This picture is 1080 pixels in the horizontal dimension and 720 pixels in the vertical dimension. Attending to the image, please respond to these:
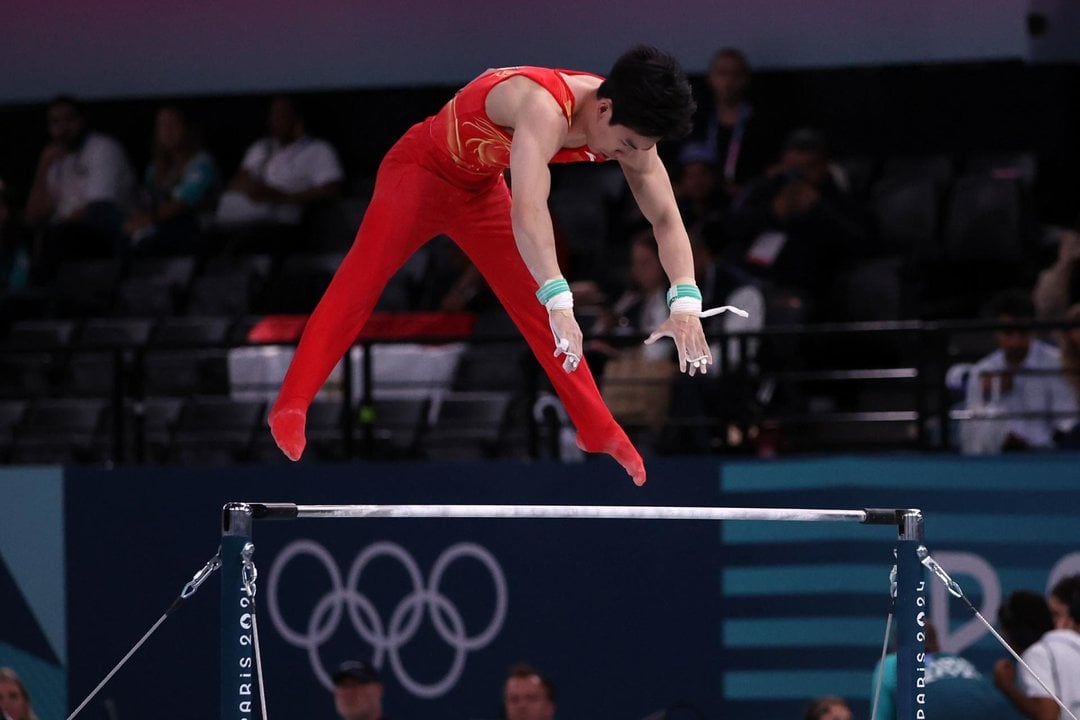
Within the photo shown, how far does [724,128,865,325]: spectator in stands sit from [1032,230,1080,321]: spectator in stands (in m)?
0.96

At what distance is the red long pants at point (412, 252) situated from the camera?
218 inches

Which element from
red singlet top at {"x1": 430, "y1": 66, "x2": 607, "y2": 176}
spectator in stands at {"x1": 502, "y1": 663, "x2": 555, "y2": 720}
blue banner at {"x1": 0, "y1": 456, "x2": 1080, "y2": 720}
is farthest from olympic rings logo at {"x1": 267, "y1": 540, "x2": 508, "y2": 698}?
red singlet top at {"x1": 430, "y1": 66, "x2": 607, "y2": 176}

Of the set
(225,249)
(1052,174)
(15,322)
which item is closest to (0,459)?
(15,322)

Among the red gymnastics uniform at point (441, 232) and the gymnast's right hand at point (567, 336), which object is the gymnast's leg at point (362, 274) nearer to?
the red gymnastics uniform at point (441, 232)

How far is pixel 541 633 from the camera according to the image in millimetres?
8625

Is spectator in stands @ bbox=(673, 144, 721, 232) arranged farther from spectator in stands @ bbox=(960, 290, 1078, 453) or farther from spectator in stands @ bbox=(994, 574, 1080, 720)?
spectator in stands @ bbox=(994, 574, 1080, 720)

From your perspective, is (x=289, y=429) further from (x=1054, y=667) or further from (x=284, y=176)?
(x=284, y=176)

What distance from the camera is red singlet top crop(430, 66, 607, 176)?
17.2ft

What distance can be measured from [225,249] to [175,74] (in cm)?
169

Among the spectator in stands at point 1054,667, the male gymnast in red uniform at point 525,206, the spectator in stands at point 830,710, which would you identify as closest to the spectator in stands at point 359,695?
the spectator in stands at point 830,710

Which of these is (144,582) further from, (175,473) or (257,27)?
(257,27)

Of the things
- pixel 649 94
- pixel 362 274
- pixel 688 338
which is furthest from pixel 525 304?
pixel 649 94

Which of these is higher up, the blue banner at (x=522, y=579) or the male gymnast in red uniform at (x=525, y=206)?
the male gymnast in red uniform at (x=525, y=206)

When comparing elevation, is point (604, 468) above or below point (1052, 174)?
below
